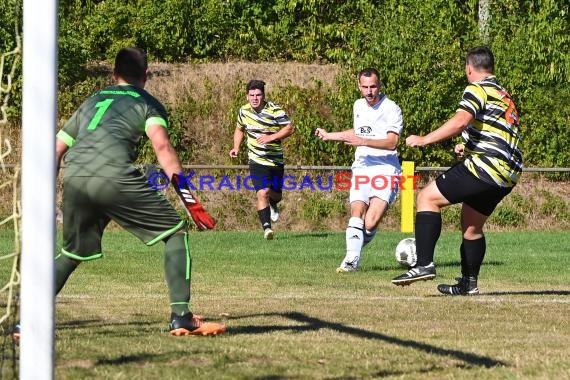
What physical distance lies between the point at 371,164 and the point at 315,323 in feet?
15.0

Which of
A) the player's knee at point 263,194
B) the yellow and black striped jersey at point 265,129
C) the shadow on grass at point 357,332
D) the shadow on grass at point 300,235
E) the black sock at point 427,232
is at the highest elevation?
the yellow and black striped jersey at point 265,129

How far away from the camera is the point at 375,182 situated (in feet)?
39.1

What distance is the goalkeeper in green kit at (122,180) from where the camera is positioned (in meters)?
6.82

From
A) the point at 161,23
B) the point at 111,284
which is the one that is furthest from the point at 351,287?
the point at 161,23

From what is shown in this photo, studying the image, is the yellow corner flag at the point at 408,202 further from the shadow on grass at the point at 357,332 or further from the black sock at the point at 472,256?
the shadow on grass at the point at 357,332

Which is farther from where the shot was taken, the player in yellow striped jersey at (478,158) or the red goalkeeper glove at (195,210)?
the player in yellow striped jersey at (478,158)

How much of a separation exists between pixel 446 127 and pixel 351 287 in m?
→ 2.21

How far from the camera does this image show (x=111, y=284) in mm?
10648

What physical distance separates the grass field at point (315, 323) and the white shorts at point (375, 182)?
0.80m

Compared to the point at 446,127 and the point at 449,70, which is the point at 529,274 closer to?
the point at 446,127

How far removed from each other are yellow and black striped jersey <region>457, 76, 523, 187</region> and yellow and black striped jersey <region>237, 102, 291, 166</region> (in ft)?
25.6

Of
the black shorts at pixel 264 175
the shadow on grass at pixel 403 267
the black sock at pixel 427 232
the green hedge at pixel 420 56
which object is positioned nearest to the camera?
the black sock at pixel 427 232

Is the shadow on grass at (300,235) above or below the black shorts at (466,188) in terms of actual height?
below

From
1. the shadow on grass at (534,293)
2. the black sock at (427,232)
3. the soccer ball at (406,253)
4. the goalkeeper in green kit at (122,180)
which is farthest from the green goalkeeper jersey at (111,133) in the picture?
the soccer ball at (406,253)
